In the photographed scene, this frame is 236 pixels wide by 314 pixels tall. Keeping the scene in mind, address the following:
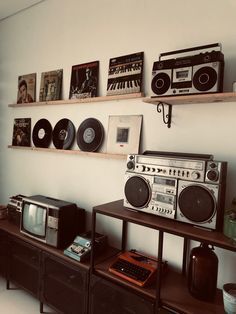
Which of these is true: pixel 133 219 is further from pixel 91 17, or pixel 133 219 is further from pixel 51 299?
pixel 91 17

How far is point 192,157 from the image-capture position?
1.40 metres

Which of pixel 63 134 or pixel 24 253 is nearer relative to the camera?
pixel 24 253

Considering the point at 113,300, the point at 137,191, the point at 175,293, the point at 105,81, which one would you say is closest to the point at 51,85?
the point at 105,81

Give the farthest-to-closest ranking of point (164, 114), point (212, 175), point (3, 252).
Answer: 1. point (3, 252)
2. point (164, 114)
3. point (212, 175)

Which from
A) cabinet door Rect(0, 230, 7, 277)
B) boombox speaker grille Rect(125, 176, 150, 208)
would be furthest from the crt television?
boombox speaker grille Rect(125, 176, 150, 208)

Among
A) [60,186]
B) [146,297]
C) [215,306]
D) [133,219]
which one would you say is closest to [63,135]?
[60,186]

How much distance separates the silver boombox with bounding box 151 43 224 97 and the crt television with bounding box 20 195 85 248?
1086 millimetres

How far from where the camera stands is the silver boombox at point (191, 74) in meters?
1.32

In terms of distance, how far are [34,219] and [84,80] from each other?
118 cm

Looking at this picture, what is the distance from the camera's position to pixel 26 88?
2.59 metres

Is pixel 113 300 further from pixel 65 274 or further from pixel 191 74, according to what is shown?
pixel 191 74

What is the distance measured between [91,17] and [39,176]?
148cm

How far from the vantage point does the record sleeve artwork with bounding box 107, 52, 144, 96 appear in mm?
1806

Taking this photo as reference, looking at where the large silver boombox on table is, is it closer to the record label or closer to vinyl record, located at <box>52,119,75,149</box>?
the record label
